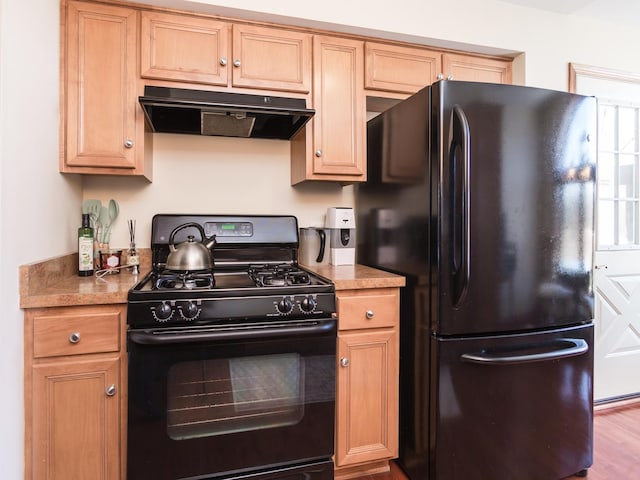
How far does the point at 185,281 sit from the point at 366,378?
34.7 inches

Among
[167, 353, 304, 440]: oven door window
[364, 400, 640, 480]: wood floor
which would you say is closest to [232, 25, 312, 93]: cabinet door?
[167, 353, 304, 440]: oven door window

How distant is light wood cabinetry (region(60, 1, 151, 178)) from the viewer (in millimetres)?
1612

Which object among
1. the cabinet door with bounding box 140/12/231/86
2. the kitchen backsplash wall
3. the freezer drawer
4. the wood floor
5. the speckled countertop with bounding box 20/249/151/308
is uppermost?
the cabinet door with bounding box 140/12/231/86

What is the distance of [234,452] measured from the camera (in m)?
1.40

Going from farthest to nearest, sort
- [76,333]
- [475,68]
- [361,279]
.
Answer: [475,68] → [361,279] → [76,333]

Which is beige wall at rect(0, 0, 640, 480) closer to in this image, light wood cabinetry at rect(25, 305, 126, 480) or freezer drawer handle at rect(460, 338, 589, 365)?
light wood cabinetry at rect(25, 305, 126, 480)

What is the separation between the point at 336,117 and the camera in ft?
6.35

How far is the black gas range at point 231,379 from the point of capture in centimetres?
131

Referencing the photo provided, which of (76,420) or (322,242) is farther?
(322,242)

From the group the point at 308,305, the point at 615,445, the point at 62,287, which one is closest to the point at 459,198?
the point at 308,305

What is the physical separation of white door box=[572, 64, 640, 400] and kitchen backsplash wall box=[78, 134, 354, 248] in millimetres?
1736

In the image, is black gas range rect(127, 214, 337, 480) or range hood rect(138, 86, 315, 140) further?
range hood rect(138, 86, 315, 140)

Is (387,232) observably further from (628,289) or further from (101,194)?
(628,289)

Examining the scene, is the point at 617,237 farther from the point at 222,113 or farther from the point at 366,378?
the point at 222,113
